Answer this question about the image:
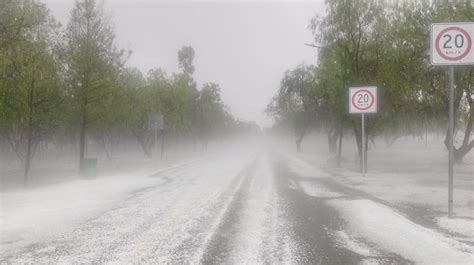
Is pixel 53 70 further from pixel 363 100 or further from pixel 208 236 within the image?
pixel 208 236

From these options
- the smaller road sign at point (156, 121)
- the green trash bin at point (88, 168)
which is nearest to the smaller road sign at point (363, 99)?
the green trash bin at point (88, 168)

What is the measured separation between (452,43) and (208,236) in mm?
5985

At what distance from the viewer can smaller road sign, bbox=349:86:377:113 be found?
736 inches

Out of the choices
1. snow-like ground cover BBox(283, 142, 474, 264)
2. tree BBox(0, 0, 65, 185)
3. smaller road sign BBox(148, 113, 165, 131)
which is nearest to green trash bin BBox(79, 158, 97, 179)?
tree BBox(0, 0, 65, 185)

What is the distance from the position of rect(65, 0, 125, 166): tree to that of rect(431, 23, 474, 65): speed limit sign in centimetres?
1938

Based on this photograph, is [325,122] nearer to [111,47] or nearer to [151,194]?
[111,47]

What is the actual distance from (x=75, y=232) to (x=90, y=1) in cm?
2160

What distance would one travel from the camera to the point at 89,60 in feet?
81.8

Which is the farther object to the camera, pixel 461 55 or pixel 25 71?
pixel 25 71

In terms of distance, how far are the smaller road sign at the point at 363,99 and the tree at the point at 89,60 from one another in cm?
1350

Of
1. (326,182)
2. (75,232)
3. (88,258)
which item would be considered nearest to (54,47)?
(326,182)

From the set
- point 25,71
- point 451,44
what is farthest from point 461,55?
point 25,71

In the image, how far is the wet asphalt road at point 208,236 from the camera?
5828 mm

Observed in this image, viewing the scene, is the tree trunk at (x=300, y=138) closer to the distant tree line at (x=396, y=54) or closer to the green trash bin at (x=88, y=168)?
the distant tree line at (x=396, y=54)
